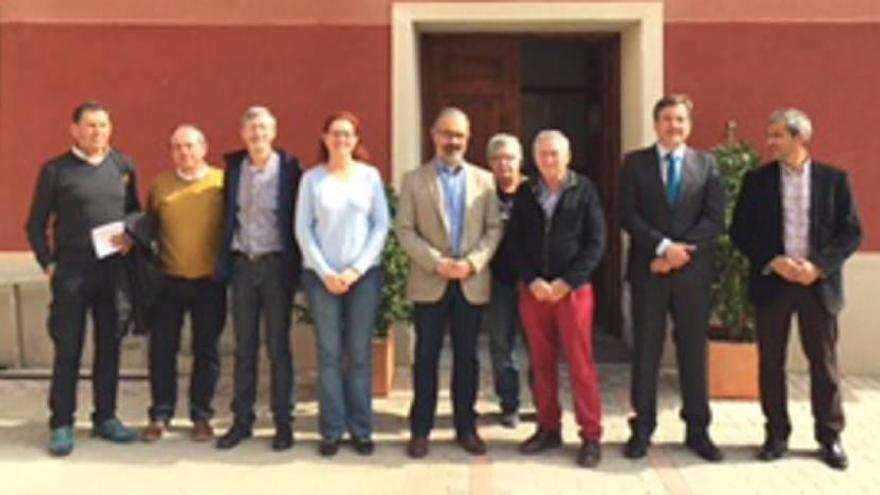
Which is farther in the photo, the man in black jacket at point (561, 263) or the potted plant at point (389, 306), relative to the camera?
the potted plant at point (389, 306)

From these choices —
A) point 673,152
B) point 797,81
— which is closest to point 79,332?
point 673,152

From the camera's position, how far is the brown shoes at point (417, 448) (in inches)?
209

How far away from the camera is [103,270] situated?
545 centimetres

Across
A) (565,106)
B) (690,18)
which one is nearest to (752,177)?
(690,18)

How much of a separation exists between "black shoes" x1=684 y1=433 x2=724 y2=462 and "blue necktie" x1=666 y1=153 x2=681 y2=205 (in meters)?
1.24

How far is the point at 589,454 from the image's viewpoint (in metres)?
5.20

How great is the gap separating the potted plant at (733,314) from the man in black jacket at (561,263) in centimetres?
157

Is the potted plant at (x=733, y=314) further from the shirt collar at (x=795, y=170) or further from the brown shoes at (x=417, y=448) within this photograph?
the brown shoes at (x=417, y=448)

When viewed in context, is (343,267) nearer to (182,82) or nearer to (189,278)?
(189,278)

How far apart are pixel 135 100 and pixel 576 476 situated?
4209 millimetres

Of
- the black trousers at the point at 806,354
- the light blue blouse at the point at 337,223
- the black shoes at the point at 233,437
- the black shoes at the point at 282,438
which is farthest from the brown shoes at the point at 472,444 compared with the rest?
the black trousers at the point at 806,354

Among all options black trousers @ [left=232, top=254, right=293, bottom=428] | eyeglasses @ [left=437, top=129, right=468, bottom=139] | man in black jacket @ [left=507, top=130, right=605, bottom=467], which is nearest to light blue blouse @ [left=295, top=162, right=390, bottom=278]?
black trousers @ [left=232, top=254, right=293, bottom=428]

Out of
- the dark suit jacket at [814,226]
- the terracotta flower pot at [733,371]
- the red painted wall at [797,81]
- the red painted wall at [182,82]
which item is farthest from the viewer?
the red painted wall at [182,82]

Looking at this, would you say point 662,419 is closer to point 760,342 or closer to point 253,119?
point 760,342
